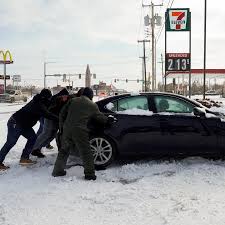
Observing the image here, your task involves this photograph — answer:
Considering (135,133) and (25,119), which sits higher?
(25,119)

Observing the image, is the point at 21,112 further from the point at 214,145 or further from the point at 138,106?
the point at 214,145

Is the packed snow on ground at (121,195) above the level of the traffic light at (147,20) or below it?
below

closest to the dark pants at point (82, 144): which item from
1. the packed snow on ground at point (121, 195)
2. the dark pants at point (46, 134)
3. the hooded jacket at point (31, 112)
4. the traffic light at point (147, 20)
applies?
the packed snow on ground at point (121, 195)

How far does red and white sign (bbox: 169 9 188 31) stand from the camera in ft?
90.0

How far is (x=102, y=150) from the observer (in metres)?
7.80

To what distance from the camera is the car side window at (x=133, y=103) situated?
8.07m

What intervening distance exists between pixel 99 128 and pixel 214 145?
6.87ft

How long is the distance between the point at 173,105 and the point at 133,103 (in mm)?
747

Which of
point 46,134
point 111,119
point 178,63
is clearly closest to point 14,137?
point 46,134

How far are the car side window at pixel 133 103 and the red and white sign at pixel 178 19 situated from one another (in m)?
20.4

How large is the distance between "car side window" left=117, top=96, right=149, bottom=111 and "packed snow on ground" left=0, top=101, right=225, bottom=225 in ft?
3.46

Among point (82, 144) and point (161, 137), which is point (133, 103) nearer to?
point (161, 137)

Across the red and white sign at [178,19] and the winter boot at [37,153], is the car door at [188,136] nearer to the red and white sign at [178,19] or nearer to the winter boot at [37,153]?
the winter boot at [37,153]

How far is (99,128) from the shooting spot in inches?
305
